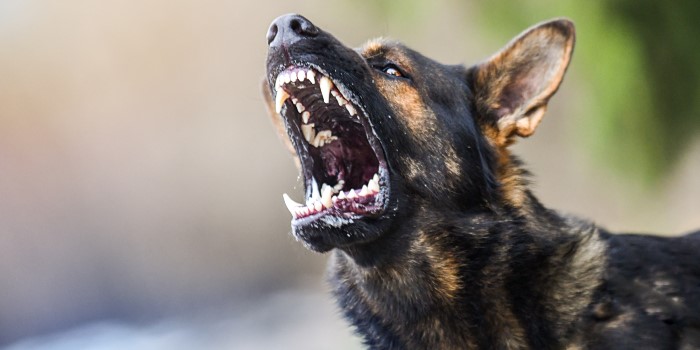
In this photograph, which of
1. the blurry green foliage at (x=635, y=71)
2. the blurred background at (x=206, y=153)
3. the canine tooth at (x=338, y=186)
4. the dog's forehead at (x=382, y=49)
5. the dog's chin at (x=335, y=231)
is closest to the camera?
the dog's chin at (x=335, y=231)

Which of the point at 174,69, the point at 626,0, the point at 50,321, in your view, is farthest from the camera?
the point at 174,69

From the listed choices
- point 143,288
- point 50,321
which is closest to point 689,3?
point 143,288

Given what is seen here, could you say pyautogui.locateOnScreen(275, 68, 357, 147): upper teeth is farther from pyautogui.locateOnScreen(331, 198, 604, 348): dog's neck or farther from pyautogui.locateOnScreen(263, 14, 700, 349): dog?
pyautogui.locateOnScreen(331, 198, 604, 348): dog's neck

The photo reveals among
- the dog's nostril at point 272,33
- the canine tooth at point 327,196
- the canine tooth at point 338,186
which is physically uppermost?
the dog's nostril at point 272,33

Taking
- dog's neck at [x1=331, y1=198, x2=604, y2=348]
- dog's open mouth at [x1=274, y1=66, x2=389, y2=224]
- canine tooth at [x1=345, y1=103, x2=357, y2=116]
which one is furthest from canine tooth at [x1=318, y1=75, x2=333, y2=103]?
dog's neck at [x1=331, y1=198, x2=604, y2=348]

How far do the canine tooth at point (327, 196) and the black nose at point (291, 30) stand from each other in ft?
1.76

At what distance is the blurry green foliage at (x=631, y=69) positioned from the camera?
5430 millimetres

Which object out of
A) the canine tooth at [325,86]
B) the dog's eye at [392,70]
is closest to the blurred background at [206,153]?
the dog's eye at [392,70]

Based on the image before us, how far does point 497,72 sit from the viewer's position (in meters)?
3.14

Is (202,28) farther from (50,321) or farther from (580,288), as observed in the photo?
(580,288)

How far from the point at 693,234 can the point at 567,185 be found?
149 inches

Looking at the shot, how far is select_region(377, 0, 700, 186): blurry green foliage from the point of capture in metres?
5.43

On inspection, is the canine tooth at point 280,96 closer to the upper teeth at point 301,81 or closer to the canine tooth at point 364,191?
the upper teeth at point 301,81

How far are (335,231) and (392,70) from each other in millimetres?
698
